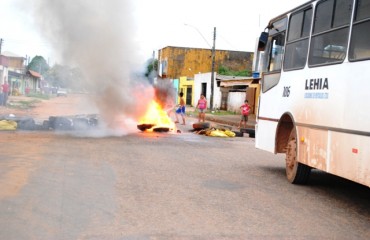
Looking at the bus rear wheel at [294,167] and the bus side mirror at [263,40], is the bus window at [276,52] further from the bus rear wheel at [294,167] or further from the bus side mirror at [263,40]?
the bus rear wheel at [294,167]

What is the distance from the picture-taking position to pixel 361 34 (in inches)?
240

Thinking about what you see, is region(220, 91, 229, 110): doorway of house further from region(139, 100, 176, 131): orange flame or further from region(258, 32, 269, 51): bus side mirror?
region(258, 32, 269, 51): bus side mirror

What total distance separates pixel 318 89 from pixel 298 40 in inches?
59.5

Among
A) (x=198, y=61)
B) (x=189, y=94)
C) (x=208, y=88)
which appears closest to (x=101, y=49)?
(x=208, y=88)

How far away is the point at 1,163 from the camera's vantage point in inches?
364

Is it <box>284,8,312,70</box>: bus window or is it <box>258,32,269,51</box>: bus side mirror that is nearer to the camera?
<box>284,8,312,70</box>: bus window

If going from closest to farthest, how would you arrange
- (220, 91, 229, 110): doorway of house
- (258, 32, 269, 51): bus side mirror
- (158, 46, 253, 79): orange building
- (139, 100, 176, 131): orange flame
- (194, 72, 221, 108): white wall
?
(258, 32, 269, 51): bus side mirror → (139, 100, 176, 131): orange flame → (220, 91, 229, 110): doorway of house → (194, 72, 221, 108): white wall → (158, 46, 253, 79): orange building

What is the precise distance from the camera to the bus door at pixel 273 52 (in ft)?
30.3

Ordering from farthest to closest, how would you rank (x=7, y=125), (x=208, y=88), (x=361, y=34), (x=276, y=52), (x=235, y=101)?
1. (x=208, y=88)
2. (x=235, y=101)
3. (x=7, y=125)
4. (x=276, y=52)
5. (x=361, y=34)

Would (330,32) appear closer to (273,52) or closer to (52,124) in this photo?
(273,52)

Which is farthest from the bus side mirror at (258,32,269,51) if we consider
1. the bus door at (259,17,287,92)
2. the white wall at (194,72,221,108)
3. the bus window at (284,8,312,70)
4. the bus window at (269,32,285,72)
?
the white wall at (194,72,221,108)

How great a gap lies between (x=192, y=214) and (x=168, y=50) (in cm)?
5860

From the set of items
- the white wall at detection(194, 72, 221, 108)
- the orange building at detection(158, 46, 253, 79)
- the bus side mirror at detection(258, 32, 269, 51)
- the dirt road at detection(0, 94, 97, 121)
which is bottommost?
the dirt road at detection(0, 94, 97, 121)

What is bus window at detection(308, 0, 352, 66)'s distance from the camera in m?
6.58
